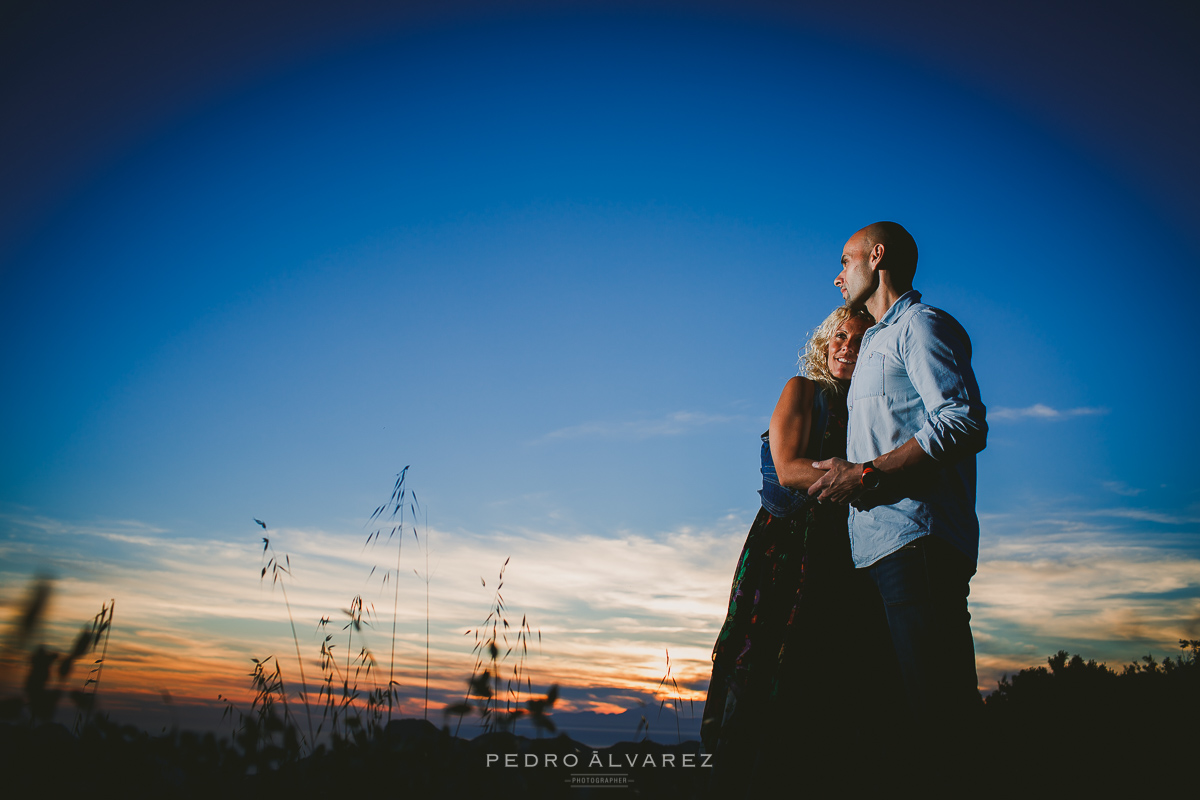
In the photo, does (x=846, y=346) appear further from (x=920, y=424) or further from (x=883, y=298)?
(x=920, y=424)

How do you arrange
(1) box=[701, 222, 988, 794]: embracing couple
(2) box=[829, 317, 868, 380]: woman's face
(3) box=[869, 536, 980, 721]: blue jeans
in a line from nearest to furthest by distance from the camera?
1. (3) box=[869, 536, 980, 721]: blue jeans
2. (1) box=[701, 222, 988, 794]: embracing couple
3. (2) box=[829, 317, 868, 380]: woman's face

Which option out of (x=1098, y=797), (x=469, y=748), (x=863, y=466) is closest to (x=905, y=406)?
(x=863, y=466)

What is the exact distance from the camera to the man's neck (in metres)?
2.50

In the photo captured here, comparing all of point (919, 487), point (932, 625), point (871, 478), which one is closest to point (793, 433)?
point (871, 478)

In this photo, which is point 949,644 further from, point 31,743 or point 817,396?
point 31,743

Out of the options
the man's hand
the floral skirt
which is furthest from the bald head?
the floral skirt

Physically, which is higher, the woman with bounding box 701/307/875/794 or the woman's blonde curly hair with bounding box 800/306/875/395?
the woman's blonde curly hair with bounding box 800/306/875/395

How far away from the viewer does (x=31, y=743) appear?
2137mm

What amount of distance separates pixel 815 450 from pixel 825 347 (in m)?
0.72

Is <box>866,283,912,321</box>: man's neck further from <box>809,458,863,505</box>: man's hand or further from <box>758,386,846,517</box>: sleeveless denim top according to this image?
<box>809,458,863,505</box>: man's hand

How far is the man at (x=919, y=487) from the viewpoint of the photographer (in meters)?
1.85

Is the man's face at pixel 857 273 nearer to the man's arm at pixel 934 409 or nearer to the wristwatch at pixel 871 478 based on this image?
the man's arm at pixel 934 409

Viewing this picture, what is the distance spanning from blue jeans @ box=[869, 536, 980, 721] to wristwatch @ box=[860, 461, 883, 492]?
8.4 inches

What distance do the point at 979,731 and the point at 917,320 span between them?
129 centimetres
